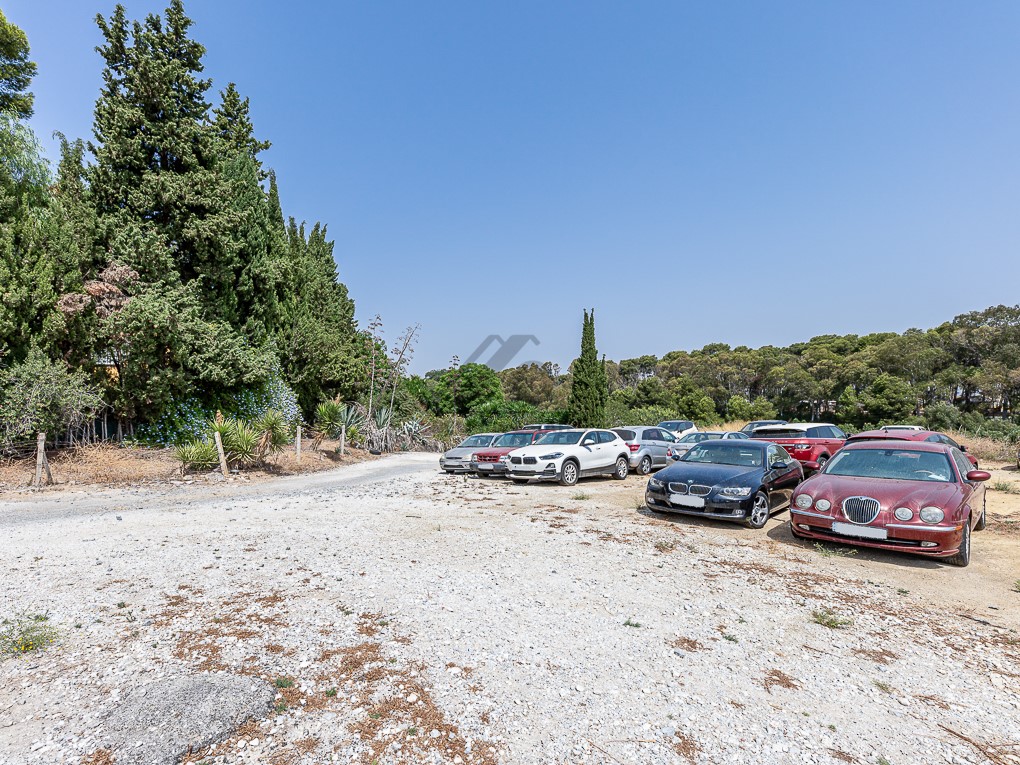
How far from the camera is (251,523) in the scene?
26.7 feet

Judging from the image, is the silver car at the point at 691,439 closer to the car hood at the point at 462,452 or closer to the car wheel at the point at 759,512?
the car hood at the point at 462,452

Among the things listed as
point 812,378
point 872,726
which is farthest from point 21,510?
point 812,378

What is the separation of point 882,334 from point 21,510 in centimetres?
7356

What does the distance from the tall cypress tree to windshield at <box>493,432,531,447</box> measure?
45.5ft

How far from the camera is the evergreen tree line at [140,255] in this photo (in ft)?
46.1

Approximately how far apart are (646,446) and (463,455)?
5846 millimetres

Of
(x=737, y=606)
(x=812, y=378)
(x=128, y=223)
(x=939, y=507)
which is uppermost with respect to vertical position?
(x=128, y=223)

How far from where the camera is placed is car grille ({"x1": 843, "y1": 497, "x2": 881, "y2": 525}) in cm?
619

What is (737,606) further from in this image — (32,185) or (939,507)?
(32,185)

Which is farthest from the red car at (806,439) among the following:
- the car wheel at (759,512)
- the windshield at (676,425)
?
the windshield at (676,425)

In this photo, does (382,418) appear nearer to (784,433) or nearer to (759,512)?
(784,433)

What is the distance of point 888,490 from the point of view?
6387 millimetres

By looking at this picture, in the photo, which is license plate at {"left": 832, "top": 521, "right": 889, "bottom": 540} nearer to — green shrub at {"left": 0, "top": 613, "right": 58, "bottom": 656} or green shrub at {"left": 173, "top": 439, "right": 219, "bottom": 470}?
green shrub at {"left": 0, "top": 613, "right": 58, "bottom": 656}

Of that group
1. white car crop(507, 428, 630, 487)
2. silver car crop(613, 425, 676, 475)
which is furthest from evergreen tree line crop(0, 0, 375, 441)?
silver car crop(613, 425, 676, 475)
